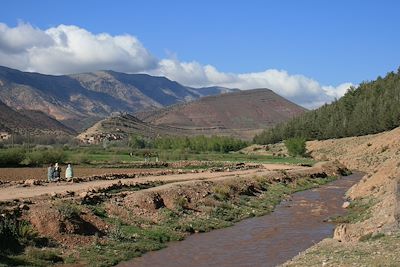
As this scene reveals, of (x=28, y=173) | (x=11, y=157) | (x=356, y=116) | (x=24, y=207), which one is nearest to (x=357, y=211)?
(x=24, y=207)

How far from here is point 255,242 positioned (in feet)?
99.7

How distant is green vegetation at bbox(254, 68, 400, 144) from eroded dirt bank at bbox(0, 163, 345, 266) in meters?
88.3

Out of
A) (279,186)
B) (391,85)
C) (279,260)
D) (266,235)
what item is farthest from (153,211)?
(391,85)

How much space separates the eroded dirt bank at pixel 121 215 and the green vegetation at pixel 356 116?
88272 millimetres

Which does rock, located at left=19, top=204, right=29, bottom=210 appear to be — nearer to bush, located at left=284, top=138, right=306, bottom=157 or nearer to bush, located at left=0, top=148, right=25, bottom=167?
bush, located at left=0, top=148, right=25, bottom=167

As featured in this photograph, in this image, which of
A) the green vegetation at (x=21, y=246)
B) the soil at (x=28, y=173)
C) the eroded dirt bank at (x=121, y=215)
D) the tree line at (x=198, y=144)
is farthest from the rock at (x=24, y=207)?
the tree line at (x=198, y=144)

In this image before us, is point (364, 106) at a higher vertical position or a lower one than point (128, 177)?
higher

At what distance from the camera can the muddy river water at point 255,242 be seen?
25484 millimetres

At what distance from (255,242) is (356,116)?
125m

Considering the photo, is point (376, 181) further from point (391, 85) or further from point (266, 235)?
point (391, 85)

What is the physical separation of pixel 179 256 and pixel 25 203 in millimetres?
9671

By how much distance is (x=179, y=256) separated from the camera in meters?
26.5

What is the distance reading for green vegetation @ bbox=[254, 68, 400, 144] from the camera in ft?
434

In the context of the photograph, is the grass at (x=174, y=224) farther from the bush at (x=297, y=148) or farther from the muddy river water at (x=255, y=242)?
the bush at (x=297, y=148)
